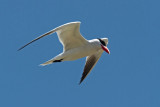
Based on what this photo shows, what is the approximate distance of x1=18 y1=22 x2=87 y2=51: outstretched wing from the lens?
14625 millimetres

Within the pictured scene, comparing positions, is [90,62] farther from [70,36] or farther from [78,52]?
[70,36]

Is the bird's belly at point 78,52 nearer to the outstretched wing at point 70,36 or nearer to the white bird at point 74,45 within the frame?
the white bird at point 74,45

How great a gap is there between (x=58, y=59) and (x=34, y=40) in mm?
1673

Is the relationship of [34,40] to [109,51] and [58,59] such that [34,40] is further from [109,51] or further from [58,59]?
[109,51]

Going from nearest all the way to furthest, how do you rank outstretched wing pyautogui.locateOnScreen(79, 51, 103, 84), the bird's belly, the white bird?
the white bird
the bird's belly
outstretched wing pyautogui.locateOnScreen(79, 51, 103, 84)

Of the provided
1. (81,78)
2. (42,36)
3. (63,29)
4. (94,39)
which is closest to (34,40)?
(42,36)

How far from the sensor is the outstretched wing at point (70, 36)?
1462 centimetres

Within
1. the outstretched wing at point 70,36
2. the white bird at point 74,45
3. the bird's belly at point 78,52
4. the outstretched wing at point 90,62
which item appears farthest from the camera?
the outstretched wing at point 90,62

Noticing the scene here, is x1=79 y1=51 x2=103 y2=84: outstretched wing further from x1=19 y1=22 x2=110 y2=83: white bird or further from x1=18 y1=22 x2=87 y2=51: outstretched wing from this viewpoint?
→ x1=18 y1=22 x2=87 y2=51: outstretched wing

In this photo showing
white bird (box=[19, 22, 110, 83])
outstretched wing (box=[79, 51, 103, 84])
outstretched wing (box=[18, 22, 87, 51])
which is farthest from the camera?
outstretched wing (box=[79, 51, 103, 84])

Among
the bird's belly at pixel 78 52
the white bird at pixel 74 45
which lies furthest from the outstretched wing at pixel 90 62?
the bird's belly at pixel 78 52

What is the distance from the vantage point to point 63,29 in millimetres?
14828

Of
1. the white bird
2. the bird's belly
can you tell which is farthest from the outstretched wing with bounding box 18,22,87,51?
the bird's belly

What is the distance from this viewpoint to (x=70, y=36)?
15.3 m
